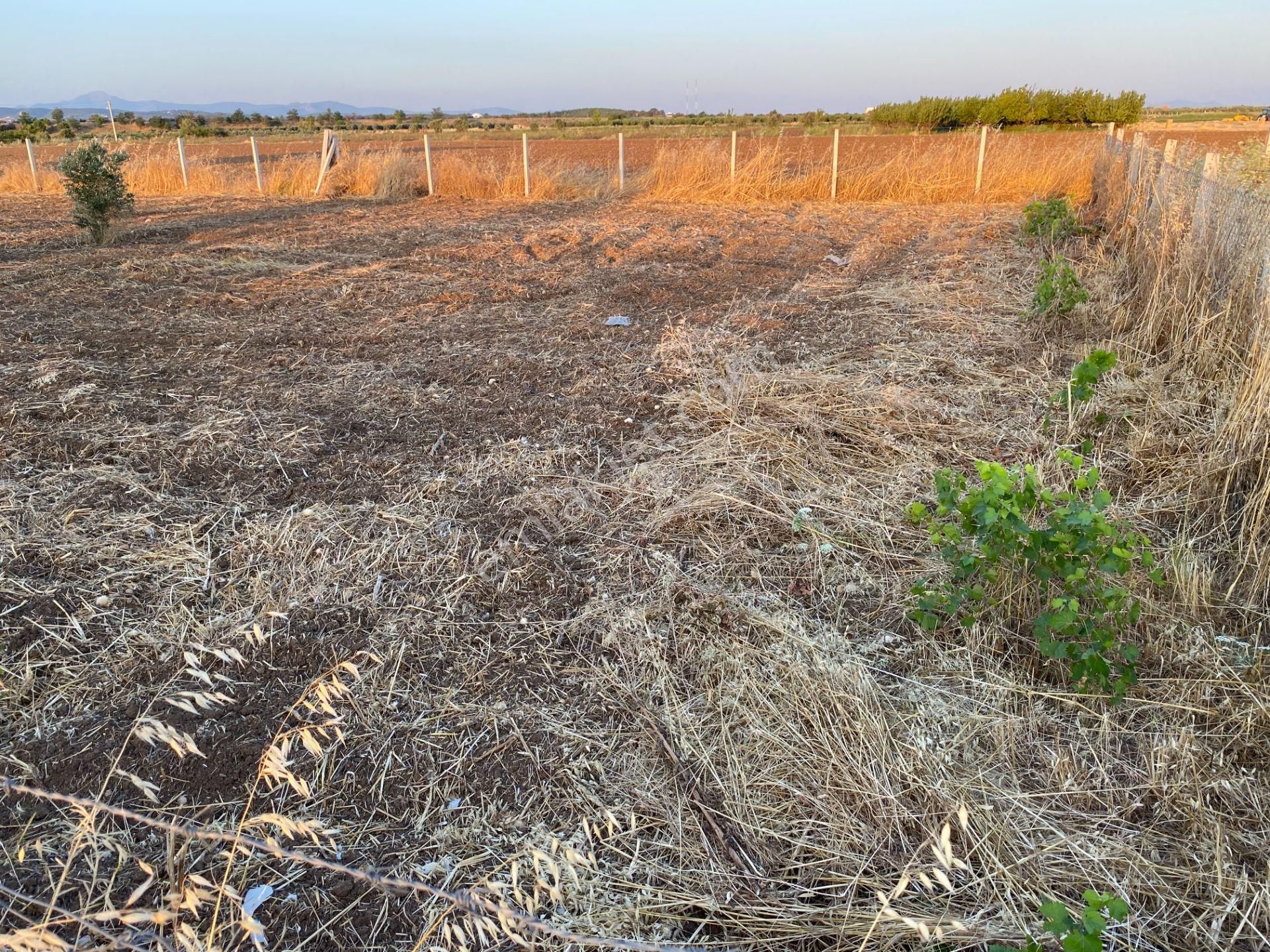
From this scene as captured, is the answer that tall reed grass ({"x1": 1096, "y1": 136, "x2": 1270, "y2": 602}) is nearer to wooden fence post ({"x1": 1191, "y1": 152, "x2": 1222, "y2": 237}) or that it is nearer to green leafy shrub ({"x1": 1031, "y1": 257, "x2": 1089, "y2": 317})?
wooden fence post ({"x1": 1191, "y1": 152, "x2": 1222, "y2": 237})

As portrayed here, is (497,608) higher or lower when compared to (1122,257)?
lower

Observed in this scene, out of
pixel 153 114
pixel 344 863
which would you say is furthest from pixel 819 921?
pixel 153 114

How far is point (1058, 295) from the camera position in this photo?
5.44m

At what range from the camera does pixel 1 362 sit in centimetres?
488

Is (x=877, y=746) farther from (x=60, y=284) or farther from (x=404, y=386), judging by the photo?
(x=60, y=284)

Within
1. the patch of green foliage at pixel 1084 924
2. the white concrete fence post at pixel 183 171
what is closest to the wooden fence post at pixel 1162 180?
the patch of green foliage at pixel 1084 924

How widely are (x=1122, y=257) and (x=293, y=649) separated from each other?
687 cm

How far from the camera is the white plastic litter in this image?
1727 millimetres

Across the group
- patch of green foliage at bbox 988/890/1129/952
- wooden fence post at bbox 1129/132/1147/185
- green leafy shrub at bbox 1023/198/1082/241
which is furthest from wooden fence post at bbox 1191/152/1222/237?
patch of green foliage at bbox 988/890/1129/952

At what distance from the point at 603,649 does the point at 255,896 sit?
1.11 meters

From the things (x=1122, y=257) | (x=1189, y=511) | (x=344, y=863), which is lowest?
(x=344, y=863)

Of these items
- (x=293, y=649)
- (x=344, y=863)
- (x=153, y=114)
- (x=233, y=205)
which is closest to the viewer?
(x=344, y=863)

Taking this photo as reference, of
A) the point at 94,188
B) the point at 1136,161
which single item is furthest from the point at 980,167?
the point at 94,188

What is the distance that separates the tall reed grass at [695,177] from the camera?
44.9ft
